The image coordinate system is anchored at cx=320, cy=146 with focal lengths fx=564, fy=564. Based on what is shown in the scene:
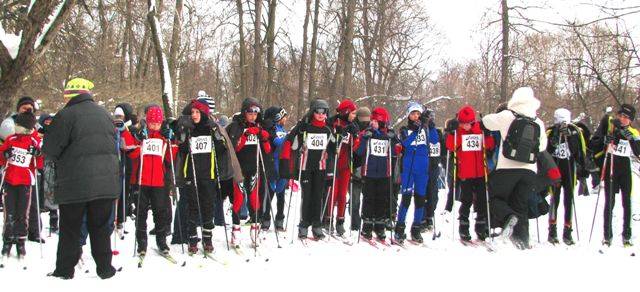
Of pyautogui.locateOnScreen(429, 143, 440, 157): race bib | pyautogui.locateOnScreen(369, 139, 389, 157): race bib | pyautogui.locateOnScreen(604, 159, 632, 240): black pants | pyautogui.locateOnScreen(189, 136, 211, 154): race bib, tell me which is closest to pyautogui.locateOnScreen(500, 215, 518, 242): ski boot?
pyautogui.locateOnScreen(369, 139, 389, 157): race bib

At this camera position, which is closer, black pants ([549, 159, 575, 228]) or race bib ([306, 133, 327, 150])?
race bib ([306, 133, 327, 150])

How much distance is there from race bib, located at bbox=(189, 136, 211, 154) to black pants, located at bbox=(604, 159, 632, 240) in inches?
223

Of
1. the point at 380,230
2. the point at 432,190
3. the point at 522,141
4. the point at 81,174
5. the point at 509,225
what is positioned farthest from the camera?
the point at 432,190

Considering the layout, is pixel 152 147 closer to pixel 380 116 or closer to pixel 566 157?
pixel 380 116

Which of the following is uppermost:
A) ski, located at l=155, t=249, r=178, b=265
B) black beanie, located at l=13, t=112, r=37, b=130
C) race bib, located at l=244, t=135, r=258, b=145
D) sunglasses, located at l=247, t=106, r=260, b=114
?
sunglasses, located at l=247, t=106, r=260, b=114

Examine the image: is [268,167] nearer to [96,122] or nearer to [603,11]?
[96,122]

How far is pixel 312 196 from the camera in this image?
7582 millimetres

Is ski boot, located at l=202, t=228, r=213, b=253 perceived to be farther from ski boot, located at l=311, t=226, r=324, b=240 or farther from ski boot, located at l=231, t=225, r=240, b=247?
ski boot, located at l=311, t=226, r=324, b=240

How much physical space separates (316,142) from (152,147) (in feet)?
7.17

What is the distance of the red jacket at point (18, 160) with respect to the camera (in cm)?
645

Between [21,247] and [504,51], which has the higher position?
[504,51]

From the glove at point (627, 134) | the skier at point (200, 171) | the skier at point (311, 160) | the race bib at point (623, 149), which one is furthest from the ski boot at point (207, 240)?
the glove at point (627, 134)

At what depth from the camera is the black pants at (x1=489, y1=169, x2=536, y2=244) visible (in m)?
7.02

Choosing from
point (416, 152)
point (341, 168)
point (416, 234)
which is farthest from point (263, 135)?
point (416, 234)
